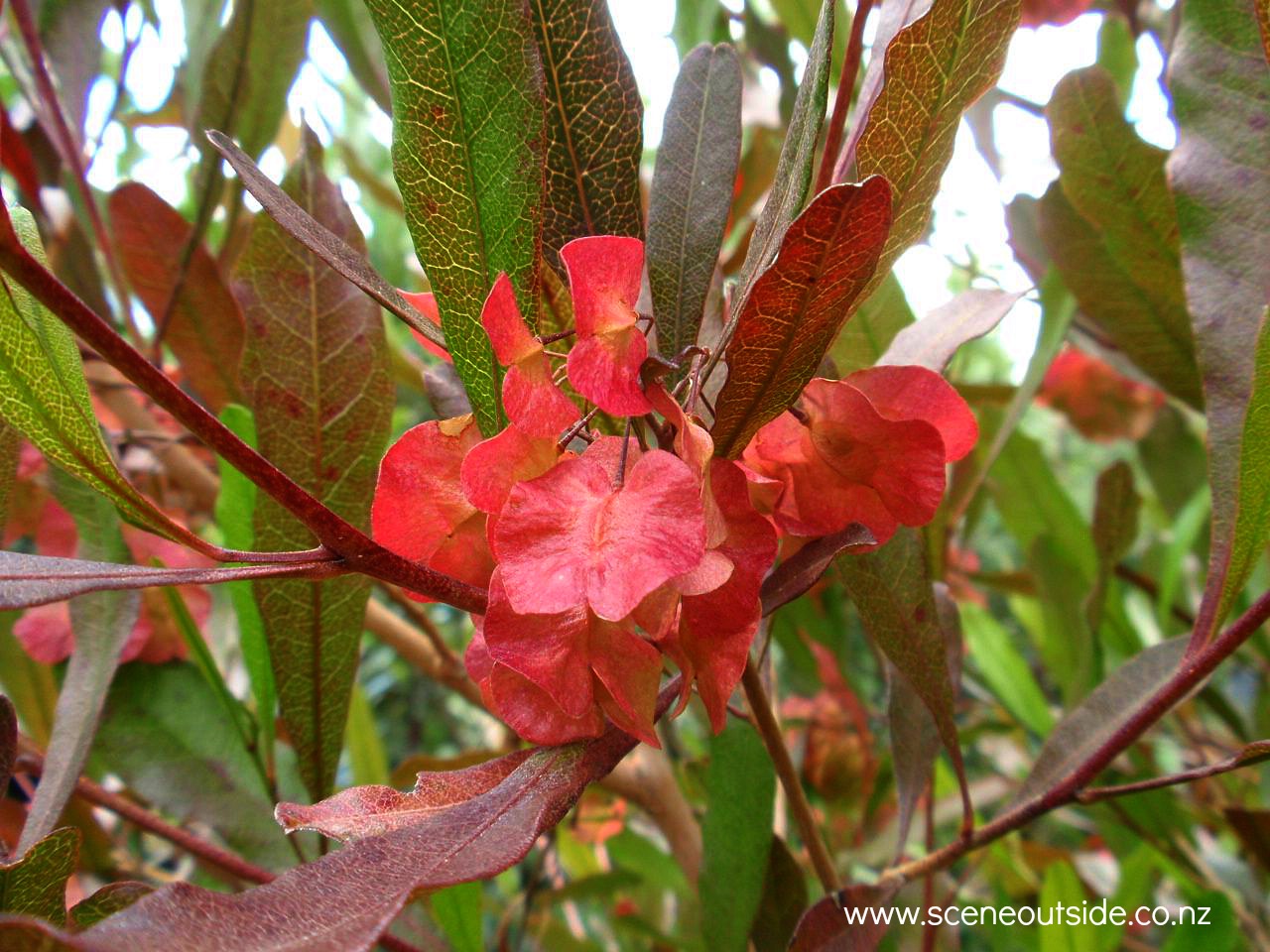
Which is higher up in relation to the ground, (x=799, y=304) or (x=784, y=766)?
(x=799, y=304)

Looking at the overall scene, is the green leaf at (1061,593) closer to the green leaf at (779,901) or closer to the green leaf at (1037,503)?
the green leaf at (1037,503)

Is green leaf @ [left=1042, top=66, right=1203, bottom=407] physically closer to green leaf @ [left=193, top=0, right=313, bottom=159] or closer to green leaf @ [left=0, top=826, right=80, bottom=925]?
green leaf @ [left=193, top=0, right=313, bottom=159]

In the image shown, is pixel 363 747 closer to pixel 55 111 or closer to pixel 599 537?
pixel 55 111

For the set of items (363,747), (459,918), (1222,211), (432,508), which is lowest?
(363,747)

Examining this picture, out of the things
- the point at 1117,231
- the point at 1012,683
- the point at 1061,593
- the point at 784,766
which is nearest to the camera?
the point at 784,766

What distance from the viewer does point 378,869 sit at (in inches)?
13.6

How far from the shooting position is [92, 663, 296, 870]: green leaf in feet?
2.54

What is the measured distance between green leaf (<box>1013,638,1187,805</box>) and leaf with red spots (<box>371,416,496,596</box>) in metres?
0.42

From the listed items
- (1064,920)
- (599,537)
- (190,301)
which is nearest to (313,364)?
(599,537)

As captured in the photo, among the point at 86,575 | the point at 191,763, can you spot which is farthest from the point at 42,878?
the point at 191,763

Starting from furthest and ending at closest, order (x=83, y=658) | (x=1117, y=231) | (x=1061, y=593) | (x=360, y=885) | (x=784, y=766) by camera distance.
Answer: (x=1061, y=593) < (x=1117, y=231) < (x=83, y=658) < (x=784, y=766) < (x=360, y=885)

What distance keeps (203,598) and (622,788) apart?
0.44 m

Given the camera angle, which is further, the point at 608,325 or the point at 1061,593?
the point at 1061,593

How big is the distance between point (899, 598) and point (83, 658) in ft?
1.70
